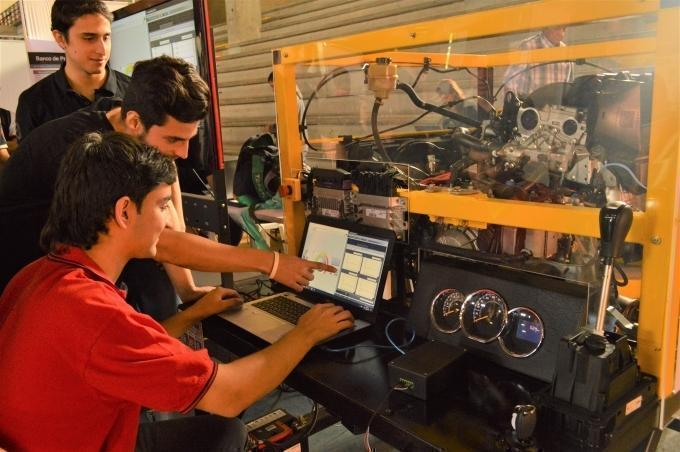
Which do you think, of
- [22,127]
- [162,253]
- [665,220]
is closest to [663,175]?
[665,220]

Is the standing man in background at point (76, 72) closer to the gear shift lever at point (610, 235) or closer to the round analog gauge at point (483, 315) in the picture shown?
the round analog gauge at point (483, 315)

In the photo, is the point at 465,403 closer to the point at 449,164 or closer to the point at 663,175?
the point at 663,175

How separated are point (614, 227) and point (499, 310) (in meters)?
0.35

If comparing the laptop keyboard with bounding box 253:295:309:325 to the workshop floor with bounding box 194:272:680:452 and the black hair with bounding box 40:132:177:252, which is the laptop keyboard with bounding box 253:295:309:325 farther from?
the black hair with bounding box 40:132:177:252

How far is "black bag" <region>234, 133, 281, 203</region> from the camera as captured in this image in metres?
3.01

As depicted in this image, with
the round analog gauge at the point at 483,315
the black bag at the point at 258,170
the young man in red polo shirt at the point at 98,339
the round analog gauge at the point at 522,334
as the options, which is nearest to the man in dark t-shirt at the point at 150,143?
the young man in red polo shirt at the point at 98,339

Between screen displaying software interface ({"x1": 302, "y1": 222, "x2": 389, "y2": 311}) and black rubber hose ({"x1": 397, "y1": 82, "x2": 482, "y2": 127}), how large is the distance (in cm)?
48

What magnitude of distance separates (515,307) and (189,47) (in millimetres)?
1524

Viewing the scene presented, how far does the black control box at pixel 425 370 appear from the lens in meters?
1.06

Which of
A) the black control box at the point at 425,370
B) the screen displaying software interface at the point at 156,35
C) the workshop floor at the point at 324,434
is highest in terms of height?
the screen displaying software interface at the point at 156,35

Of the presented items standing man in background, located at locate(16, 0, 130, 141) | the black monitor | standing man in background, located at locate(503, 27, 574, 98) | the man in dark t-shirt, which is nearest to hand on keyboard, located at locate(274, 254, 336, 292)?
the man in dark t-shirt

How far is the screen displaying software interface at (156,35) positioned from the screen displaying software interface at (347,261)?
0.85 meters

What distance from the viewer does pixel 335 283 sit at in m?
1.55

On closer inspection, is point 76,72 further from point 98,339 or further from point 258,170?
point 98,339
